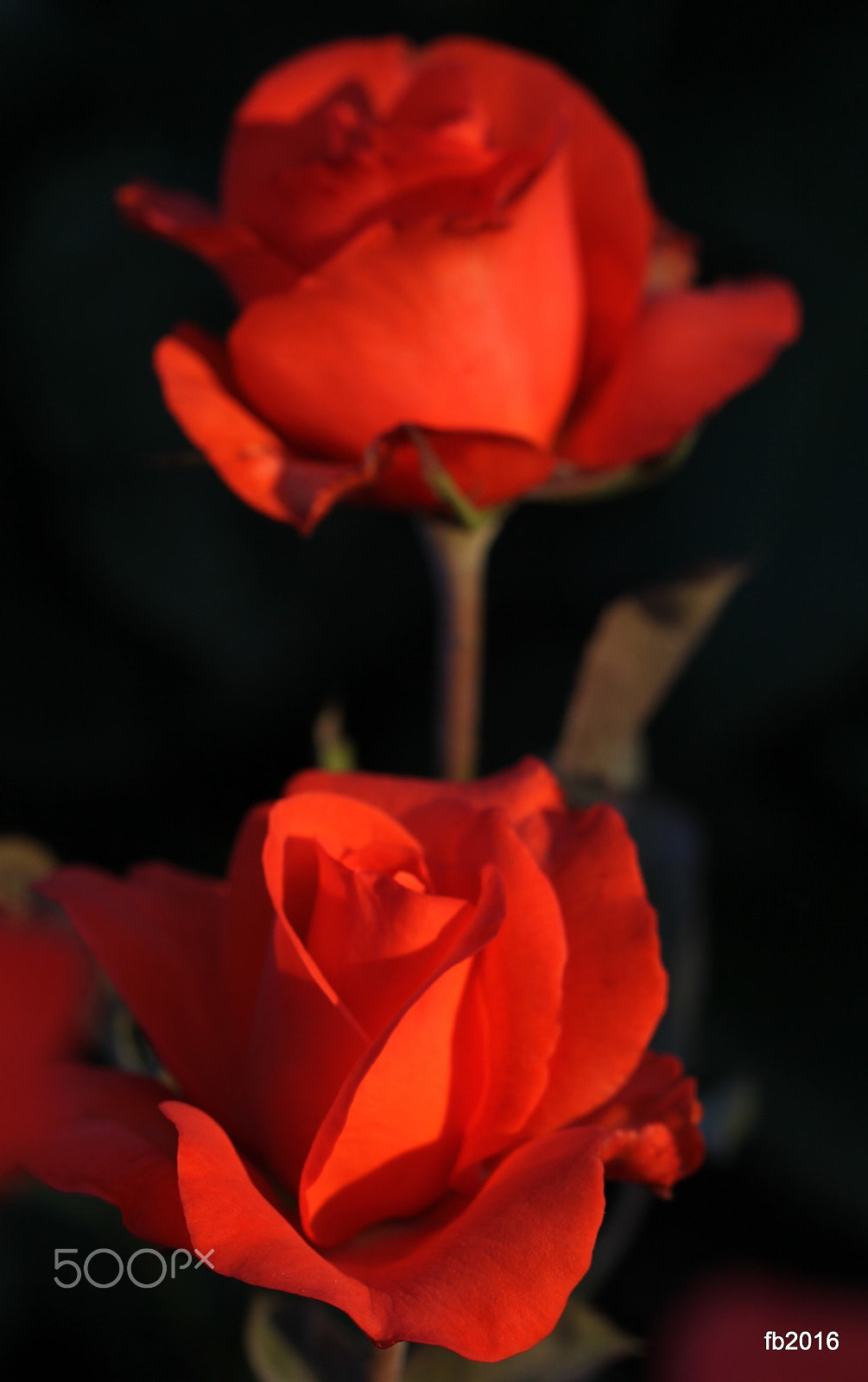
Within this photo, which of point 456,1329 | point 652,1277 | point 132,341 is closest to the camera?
point 456,1329

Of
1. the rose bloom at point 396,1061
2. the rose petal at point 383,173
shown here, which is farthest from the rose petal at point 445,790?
the rose petal at point 383,173

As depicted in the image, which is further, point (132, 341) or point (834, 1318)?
point (132, 341)

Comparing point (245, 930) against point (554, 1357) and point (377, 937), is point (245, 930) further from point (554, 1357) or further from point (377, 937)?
point (554, 1357)

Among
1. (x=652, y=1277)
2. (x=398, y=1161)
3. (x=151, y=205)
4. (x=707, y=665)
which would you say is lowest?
(x=652, y=1277)

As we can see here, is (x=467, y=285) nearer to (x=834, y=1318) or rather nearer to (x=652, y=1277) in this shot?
(x=834, y=1318)

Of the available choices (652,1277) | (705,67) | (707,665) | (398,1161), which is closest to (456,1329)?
Result: (398,1161)

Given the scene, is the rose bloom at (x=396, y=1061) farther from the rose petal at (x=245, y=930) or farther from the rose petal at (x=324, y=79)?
the rose petal at (x=324, y=79)

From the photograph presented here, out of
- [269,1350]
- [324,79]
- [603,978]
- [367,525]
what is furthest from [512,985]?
[367,525]
